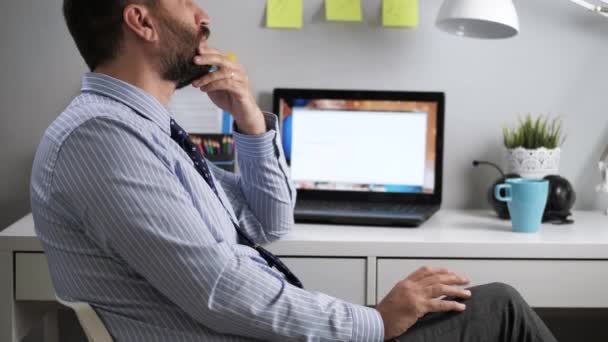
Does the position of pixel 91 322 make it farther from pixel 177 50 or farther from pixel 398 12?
pixel 398 12

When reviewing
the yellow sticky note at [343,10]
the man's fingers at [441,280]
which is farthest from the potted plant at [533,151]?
the man's fingers at [441,280]

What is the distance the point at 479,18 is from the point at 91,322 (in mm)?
1120

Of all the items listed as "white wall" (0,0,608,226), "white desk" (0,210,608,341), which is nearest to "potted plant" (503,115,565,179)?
"white wall" (0,0,608,226)

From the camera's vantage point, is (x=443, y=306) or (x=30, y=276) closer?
(x=443, y=306)

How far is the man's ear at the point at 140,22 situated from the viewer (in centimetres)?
120

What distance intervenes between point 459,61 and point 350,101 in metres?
0.32

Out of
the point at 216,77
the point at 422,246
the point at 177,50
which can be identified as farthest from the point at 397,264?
the point at 177,50

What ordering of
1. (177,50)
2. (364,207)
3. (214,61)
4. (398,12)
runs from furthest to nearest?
(398,12), (364,207), (214,61), (177,50)

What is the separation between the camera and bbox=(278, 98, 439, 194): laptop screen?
6.39 ft

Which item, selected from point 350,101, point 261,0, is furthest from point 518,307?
point 261,0

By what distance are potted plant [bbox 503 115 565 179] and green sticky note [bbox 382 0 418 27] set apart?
399 millimetres

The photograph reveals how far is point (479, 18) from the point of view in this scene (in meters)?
1.74

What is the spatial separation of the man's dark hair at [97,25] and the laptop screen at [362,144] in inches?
31.8

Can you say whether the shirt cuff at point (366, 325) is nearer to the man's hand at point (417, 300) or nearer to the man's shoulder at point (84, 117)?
the man's hand at point (417, 300)
